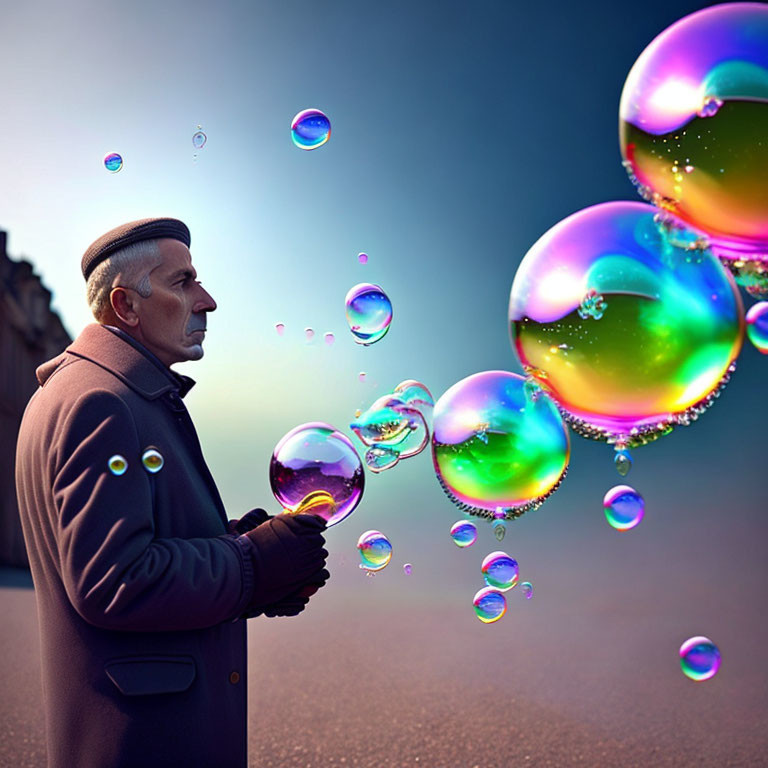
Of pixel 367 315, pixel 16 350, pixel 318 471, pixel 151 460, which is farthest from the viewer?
pixel 16 350

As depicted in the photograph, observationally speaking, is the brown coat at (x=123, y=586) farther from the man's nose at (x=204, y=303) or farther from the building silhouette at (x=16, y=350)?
the building silhouette at (x=16, y=350)

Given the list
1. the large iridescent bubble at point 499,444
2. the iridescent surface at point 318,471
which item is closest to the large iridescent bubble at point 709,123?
the large iridescent bubble at point 499,444

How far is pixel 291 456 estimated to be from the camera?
Answer: 2.67 m

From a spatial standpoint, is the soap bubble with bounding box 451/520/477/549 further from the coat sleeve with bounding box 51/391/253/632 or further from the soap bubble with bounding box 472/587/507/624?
the coat sleeve with bounding box 51/391/253/632

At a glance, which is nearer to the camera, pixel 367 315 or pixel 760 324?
pixel 760 324

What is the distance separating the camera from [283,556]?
230 centimetres

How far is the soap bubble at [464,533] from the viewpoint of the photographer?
13.5ft

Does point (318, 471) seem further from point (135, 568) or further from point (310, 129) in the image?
point (310, 129)

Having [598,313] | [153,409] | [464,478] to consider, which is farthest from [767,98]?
[153,409]

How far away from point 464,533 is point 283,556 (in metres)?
2.01

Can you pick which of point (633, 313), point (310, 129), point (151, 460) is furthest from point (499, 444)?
point (310, 129)

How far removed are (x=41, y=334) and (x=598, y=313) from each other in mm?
28017

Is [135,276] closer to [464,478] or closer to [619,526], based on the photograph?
[464,478]

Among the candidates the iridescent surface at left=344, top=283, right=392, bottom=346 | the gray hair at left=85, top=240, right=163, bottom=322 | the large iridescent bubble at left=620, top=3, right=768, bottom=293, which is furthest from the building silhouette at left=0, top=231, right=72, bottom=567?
the large iridescent bubble at left=620, top=3, right=768, bottom=293
